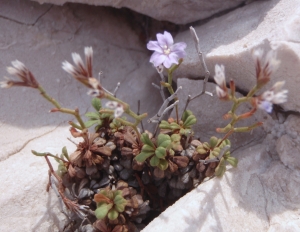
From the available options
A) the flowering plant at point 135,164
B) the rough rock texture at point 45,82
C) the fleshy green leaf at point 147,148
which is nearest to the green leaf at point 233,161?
the flowering plant at point 135,164

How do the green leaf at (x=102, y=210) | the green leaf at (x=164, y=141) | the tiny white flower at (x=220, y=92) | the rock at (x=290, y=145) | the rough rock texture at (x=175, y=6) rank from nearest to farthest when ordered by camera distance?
the tiny white flower at (x=220, y=92) < the green leaf at (x=102, y=210) < the green leaf at (x=164, y=141) < the rock at (x=290, y=145) < the rough rock texture at (x=175, y=6)

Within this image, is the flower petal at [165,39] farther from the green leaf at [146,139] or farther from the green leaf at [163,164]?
the green leaf at [163,164]

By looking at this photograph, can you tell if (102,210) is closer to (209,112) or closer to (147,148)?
(147,148)

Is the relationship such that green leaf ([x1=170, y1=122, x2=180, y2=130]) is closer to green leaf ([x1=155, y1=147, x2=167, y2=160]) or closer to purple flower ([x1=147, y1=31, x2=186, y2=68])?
green leaf ([x1=155, y1=147, x2=167, y2=160])

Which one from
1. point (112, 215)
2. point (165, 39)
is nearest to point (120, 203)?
point (112, 215)

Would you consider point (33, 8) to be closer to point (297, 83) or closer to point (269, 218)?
point (297, 83)
